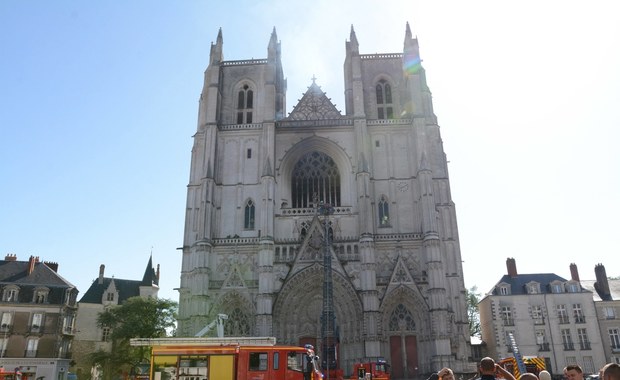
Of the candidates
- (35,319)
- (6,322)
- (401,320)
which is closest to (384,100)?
(401,320)

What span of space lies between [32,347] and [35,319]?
1908mm

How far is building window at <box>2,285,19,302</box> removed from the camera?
114 ft

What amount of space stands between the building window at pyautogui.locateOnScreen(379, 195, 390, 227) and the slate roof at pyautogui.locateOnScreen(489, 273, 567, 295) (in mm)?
12543

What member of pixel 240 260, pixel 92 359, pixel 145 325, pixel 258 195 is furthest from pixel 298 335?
pixel 92 359

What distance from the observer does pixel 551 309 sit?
3741 centimetres

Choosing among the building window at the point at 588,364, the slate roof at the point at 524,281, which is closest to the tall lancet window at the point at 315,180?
the slate roof at the point at 524,281

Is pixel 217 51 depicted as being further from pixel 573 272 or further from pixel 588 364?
pixel 588 364

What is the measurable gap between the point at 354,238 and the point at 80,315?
27096 millimetres

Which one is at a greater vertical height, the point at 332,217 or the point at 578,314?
the point at 332,217

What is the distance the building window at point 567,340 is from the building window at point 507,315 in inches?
138

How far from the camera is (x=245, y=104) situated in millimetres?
37875

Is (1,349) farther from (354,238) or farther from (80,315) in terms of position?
(354,238)

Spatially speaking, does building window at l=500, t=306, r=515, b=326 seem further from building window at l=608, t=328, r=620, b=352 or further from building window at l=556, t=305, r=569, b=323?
building window at l=608, t=328, r=620, b=352

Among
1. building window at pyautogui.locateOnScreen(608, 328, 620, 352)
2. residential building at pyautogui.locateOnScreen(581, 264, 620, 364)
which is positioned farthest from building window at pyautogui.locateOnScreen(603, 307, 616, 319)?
building window at pyautogui.locateOnScreen(608, 328, 620, 352)
